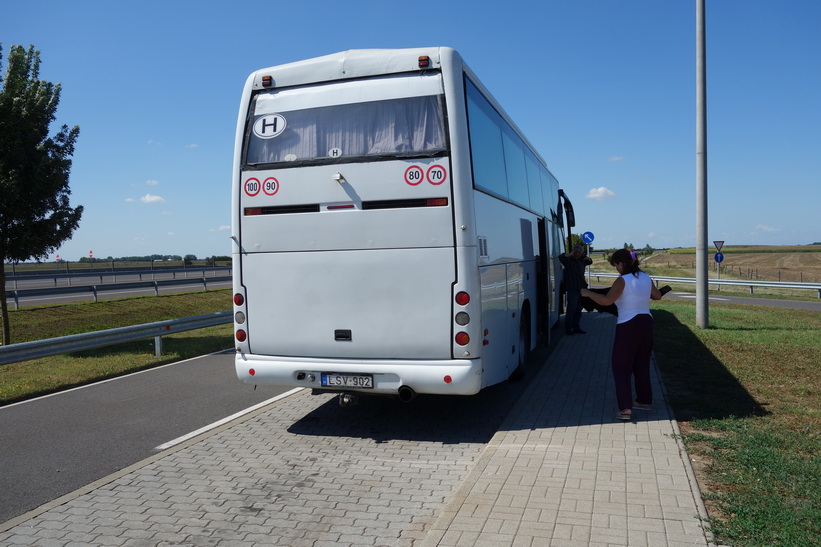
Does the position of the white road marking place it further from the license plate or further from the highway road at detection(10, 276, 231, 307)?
the highway road at detection(10, 276, 231, 307)

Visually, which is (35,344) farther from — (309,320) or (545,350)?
(545,350)

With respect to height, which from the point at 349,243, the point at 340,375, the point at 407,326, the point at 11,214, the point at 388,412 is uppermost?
the point at 11,214

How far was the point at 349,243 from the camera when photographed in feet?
22.4

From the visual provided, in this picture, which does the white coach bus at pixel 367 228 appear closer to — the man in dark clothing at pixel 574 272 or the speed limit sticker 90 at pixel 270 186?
the speed limit sticker 90 at pixel 270 186

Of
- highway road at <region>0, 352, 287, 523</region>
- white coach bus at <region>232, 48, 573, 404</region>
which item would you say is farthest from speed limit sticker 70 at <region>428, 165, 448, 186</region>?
highway road at <region>0, 352, 287, 523</region>

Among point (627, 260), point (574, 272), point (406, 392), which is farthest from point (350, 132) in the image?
point (574, 272)

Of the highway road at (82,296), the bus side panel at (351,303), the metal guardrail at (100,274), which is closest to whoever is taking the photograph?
the bus side panel at (351,303)

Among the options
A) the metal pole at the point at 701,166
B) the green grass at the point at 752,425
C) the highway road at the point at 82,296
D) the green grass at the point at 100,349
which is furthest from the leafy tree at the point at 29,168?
the metal pole at the point at 701,166

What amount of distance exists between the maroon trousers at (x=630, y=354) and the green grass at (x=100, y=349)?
26.6 feet

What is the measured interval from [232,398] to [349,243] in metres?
3.56

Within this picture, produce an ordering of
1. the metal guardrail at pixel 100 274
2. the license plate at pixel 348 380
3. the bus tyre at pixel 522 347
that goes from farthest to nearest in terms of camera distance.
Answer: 1. the metal guardrail at pixel 100 274
2. the bus tyre at pixel 522 347
3. the license plate at pixel 348 380

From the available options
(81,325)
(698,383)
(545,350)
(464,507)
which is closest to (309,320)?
(464,507)

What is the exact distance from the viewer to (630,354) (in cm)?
706

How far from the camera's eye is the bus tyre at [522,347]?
30.1 ft
